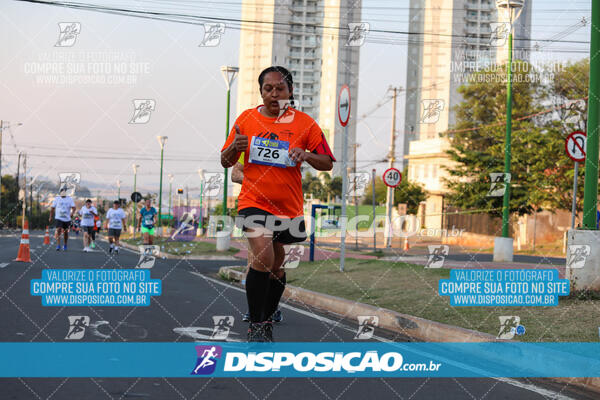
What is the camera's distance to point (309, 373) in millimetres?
4605

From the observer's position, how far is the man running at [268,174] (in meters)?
5.01

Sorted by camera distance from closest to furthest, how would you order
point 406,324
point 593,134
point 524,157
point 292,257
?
point 406,324 → point 593,134 → point 292,257 → point 524,157

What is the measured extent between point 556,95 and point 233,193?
72652mm

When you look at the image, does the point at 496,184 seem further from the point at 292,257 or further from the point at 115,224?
the point at 115,224

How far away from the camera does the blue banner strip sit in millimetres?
4449

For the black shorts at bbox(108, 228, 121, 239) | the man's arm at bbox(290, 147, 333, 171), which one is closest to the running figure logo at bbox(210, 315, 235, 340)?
the man's arm at bbox(290, 147, 333, 171)

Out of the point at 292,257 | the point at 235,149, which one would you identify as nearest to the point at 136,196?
the point at 292,257

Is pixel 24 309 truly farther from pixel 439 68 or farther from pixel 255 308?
pixel 439 68

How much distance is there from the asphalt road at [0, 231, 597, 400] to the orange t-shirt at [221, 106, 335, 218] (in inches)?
50.5

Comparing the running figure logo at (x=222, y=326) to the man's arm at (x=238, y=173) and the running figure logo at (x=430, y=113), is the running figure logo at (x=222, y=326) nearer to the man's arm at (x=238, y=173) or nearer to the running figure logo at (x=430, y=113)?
the man's arm at (x=238, y=173)

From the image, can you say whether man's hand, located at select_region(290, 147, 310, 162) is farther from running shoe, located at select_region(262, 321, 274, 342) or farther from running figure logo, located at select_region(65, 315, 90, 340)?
running figure logo, located at select_region(65, 315, 90, 340)

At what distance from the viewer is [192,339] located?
5.58 metres

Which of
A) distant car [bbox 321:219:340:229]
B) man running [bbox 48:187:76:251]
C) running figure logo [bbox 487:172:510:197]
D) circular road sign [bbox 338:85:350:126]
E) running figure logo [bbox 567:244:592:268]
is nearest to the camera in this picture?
running figure logo [bbox 567:244:592:268]

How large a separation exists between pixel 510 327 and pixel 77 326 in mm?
3797
